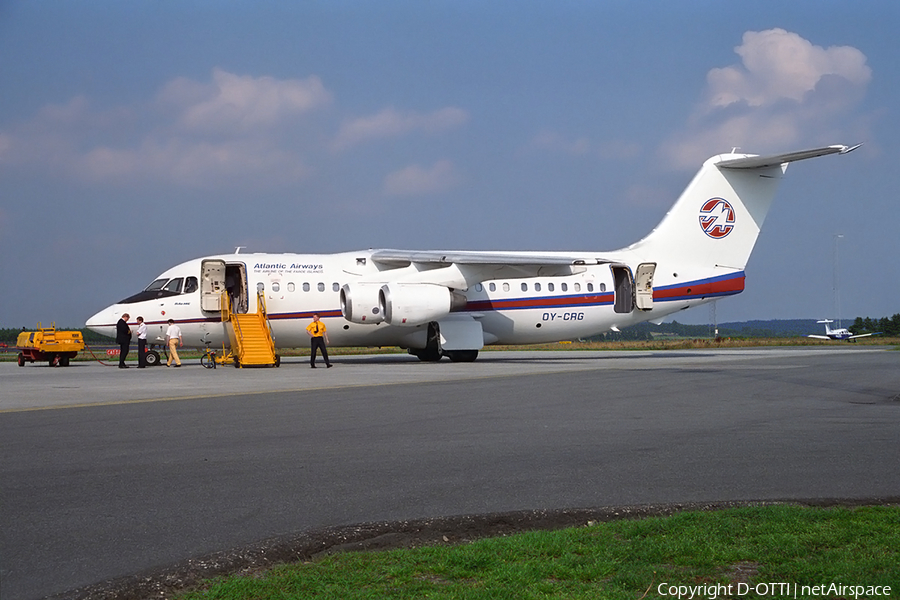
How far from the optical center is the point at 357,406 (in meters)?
14.3

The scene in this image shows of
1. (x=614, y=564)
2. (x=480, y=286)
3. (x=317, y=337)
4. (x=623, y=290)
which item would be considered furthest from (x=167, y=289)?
(x=614, y=564)

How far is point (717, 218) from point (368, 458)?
88.6 ft

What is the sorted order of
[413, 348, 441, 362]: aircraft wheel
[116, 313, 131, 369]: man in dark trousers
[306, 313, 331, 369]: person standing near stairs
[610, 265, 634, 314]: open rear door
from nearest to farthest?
[306, 313, 331, 369]: person standing near stairs
[116, 313, 131, 369]: man in dark trousers
[413, 348, 441, 362]: aircraft wheel
[610, 265, 634, 314]: open rear door

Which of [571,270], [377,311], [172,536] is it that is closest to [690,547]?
[172,536]

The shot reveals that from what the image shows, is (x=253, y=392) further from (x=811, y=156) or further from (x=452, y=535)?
(x=811, y=156)

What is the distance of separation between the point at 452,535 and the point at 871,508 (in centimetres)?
303

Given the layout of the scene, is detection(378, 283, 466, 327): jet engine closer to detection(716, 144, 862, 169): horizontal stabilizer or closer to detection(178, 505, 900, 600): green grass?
detection(716, 144, 862, 169): horizontal stabilizer

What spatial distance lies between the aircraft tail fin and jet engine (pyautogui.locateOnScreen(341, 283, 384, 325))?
34.5 feet

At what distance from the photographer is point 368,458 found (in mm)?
9055

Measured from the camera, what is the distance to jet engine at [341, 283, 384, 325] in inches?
1081

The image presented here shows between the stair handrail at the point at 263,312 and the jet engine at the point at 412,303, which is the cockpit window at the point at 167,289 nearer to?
the stair handrail at the point at 263,312

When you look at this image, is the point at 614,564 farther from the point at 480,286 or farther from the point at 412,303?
the point at 480,286

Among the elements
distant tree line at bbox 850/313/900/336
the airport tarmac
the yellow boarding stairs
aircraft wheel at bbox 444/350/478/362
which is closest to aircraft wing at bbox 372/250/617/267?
aircraft wheel at bbox 444/350/478/362

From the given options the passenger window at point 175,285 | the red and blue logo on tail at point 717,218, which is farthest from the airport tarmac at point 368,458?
the red and blue logo on tail at point 717,218
